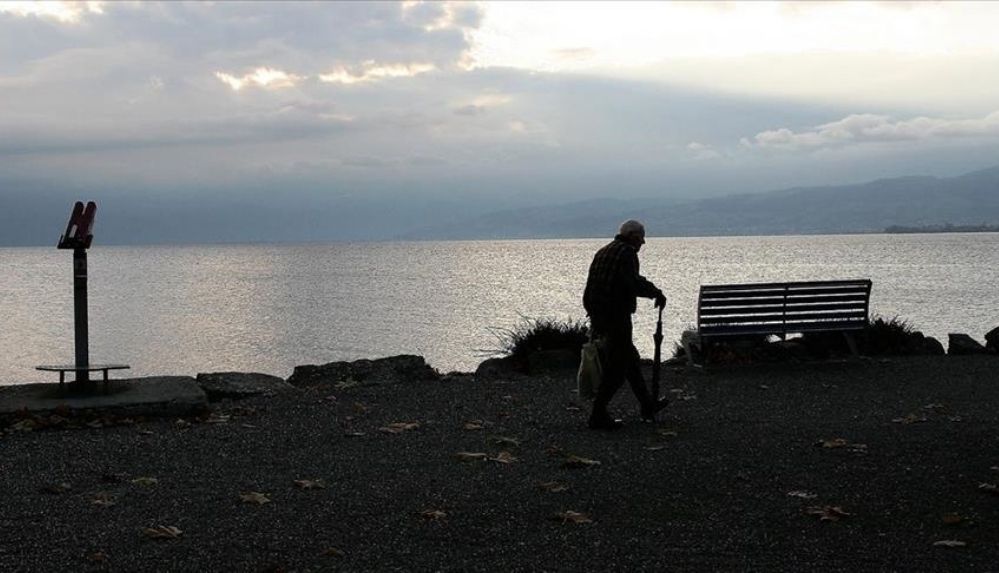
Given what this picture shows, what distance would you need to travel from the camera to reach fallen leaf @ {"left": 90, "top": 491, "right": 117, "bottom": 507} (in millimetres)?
6580

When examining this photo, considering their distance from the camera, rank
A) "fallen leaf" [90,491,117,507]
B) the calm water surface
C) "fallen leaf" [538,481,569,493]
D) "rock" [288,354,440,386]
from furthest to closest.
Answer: the calm water surface < "rock" [288,354,440,386] < "fallen leaf" [538,481,569,493] < "fallen leaf" [90,491,117,507]

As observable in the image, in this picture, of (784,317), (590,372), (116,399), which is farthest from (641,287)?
(784,317)

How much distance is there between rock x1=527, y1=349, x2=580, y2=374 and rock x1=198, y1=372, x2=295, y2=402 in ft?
10.5

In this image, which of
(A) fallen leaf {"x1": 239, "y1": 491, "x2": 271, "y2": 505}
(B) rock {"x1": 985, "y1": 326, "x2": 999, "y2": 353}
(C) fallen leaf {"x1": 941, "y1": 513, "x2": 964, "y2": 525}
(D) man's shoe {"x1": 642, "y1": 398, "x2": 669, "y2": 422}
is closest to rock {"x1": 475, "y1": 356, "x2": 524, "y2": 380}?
(D) man's shoe {"x1": 642, "y1": 398, "x2": 669, "y2": 422}

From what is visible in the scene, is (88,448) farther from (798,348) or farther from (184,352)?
(184,352)

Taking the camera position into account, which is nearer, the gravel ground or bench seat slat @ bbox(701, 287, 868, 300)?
the gravel ground

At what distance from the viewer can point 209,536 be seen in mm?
5824

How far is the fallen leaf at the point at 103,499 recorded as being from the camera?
6.58 metres

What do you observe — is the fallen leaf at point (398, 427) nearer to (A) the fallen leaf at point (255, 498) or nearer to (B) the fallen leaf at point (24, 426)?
(A) the fallen leaf at point (255, 498)

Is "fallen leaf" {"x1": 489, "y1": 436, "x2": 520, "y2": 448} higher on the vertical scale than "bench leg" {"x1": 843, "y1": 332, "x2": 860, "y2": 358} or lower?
lower

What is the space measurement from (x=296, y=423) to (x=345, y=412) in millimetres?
730

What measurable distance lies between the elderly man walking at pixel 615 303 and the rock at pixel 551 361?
4064 mm

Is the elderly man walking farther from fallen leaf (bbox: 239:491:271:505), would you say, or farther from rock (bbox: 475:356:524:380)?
rock (bbox: 475:356:524:380)

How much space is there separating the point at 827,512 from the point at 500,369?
7.68 metres
